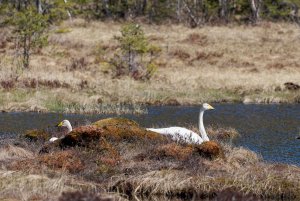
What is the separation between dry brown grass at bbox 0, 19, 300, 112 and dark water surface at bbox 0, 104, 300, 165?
2.20 metres

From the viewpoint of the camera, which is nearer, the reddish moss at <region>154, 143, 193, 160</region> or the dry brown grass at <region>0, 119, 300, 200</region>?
the dry brown grass at <region>0, 119, 300, 200</region>

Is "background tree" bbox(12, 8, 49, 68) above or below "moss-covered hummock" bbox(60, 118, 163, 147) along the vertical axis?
below

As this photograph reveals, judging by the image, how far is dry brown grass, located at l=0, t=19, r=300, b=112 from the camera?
131ft

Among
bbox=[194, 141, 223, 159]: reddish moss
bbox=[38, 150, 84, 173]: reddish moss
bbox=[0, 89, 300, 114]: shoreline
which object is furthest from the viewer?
bbox=[0, 89, 300, 114]: shoreline

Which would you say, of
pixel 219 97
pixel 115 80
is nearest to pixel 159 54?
pixel 115 80

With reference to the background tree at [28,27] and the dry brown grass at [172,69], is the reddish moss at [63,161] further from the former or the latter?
the background tree at [28,27]

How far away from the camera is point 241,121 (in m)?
32.6

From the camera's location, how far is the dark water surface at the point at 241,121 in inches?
930

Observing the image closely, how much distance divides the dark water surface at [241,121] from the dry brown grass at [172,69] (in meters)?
2.20

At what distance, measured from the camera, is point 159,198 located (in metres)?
14.5

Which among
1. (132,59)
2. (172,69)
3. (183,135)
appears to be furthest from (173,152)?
(172,69)

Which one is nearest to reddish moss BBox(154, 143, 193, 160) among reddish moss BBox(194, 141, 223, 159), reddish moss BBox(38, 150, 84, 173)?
reddish moss BBox(194, 141, 223, 159)

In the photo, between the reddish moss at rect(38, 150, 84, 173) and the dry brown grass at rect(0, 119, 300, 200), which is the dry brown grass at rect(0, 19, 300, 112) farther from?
the reddish moss at rect(38, 150, 84, 173)

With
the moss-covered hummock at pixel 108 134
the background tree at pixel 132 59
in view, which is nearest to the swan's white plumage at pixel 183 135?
the moss-covered hummock at pixel 108 134
